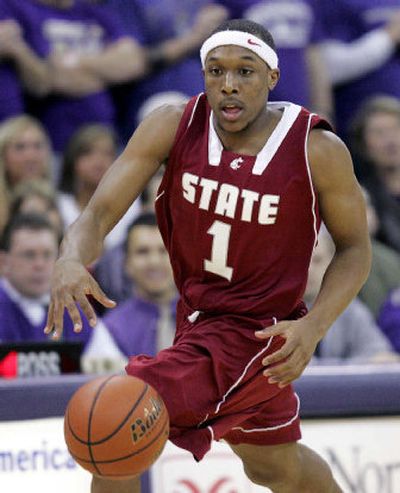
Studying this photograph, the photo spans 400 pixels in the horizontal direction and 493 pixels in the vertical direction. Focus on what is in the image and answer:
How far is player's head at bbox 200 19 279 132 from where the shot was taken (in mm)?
4773

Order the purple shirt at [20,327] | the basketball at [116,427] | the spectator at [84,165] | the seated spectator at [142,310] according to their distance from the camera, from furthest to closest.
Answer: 1. the spectator at [84,165]
2. the purple shirt at [20,327]
3. the seated spectator at [142,310]
4. the basketball at [116,427]

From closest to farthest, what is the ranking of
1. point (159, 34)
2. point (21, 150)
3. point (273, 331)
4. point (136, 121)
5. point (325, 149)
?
point (273, 331) → point (325, 149) → point (21, 150) → point (136, 121) → point (159, 34)

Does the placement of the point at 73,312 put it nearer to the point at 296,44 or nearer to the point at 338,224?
the point at 338,224

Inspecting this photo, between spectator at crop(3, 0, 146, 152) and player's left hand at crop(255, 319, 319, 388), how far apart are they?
12.6ft

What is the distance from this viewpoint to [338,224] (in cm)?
493

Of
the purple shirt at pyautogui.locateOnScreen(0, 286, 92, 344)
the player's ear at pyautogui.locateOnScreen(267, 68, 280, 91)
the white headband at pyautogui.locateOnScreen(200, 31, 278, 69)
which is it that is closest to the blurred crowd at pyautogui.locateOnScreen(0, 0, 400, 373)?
the purple shirt at pyautogui.locateOnScreen(0, 286, 92, 344)

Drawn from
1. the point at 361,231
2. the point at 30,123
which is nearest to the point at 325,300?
the point at 361,231

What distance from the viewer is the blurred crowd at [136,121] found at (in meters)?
7.13

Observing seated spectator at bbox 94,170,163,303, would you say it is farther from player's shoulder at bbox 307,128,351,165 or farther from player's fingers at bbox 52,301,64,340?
player's fingers at bbox 52,301,64,340

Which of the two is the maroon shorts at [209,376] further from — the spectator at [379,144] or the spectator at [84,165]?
the spectator at [379,144]

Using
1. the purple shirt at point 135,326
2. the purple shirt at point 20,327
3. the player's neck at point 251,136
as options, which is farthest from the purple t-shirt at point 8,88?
the player's neck at point 251,136

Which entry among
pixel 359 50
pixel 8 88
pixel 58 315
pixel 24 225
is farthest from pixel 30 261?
pixel 359 50

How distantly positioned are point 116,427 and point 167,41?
4.62 m

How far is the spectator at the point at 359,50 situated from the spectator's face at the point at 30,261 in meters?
2.83
